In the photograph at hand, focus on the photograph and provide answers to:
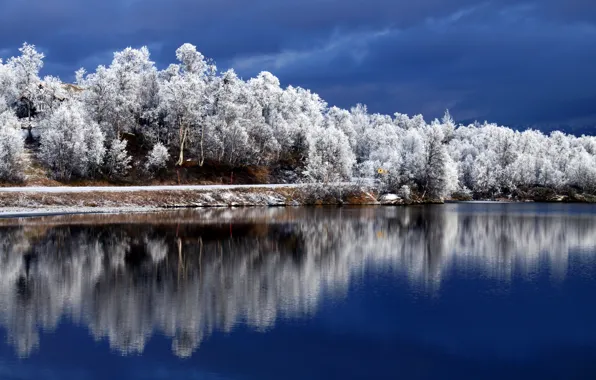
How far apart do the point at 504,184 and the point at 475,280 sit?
112 meters

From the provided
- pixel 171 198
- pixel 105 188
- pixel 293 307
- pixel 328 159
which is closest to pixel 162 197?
pixel 171 198

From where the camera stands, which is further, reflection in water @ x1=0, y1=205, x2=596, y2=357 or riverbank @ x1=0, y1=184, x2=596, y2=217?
riverbank @ x1=0, y1=184, x2=596, y2=217

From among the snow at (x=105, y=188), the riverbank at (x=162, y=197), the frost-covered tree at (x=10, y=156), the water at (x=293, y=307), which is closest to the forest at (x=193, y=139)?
the frost-covered tree at (x=10, y=156)

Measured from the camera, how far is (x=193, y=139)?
384 feet

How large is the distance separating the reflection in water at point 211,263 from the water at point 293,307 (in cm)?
14

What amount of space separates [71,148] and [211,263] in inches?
2507

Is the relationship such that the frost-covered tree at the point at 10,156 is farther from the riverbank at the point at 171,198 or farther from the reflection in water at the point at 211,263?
the reflection in water at the point at 211,263

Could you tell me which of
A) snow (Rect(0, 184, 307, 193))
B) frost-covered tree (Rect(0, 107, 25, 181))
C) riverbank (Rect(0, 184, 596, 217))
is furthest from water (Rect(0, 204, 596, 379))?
frost-covered tree (Rect(0, 107, 25, 181))

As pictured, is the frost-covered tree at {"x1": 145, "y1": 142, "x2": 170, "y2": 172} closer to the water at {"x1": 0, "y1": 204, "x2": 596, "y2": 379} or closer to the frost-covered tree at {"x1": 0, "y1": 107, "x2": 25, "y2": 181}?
the frost-covered tree at {"x1": 0, "y1": 107, "x2": 25, "y2": 181}

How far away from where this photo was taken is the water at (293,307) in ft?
61.5

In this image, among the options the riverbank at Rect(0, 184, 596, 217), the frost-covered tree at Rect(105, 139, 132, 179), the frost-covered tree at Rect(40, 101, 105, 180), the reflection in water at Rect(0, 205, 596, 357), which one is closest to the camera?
the reflection in water at Rect(0, 205, 596, 357)

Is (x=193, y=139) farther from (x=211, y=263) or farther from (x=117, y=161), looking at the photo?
(x=211, y=263)

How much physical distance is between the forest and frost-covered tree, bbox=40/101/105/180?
Answer: 6.9 inches

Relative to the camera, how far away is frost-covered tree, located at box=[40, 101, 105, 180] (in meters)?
91.6
